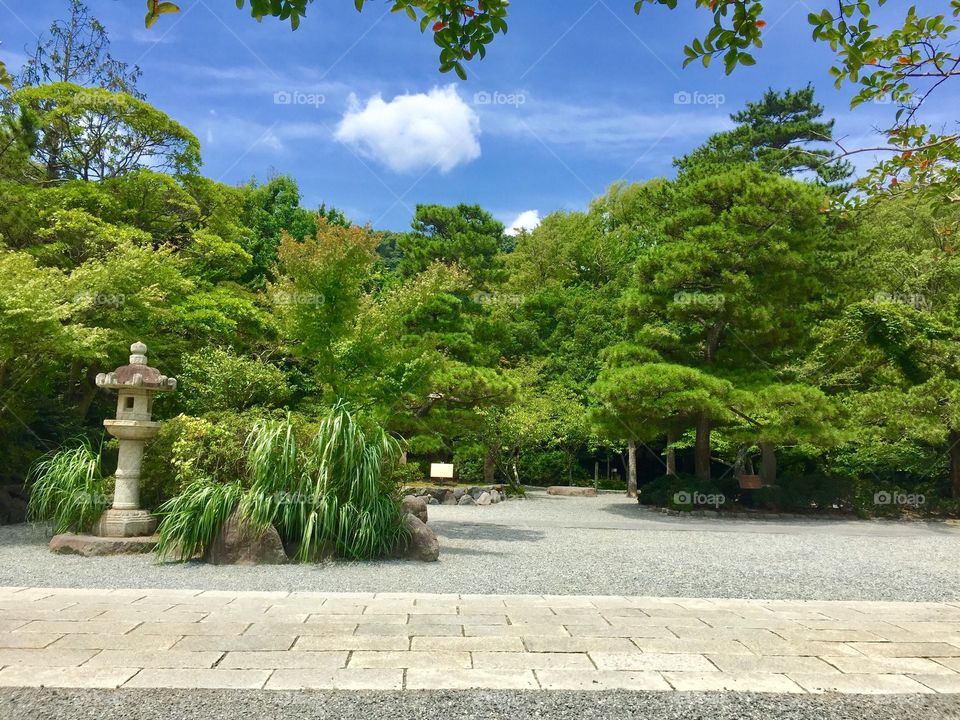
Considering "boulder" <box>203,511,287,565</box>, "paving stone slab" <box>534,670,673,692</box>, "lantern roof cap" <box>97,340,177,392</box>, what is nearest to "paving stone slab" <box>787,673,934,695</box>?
"paving stone slab" <box>534,670,673,692</box>

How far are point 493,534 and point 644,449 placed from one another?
498 inches

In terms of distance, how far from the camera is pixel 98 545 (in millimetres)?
5766

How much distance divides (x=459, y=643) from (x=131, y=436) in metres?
4.85

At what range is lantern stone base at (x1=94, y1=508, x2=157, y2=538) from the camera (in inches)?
241

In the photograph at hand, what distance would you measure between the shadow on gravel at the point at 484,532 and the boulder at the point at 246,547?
2847 mm

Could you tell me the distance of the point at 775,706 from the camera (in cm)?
246

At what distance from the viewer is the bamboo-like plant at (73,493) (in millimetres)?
6391

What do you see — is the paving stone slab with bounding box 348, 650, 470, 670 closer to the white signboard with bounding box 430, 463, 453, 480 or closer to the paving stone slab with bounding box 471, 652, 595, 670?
the paving stone slab with bounding box 471, 652, 595, 670

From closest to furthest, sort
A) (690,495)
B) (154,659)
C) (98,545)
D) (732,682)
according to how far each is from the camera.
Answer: (732,682)
(154,659)
(98,545)
(690,495)

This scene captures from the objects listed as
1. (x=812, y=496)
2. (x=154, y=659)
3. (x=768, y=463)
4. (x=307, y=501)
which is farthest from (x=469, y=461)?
(x=154, y=659)

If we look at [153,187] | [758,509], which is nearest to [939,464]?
[758,509]

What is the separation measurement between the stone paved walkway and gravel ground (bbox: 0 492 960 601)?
17.2 inches

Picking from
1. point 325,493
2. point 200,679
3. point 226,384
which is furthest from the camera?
point 226,384

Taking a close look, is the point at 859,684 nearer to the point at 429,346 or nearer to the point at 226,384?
the point at 226,384
